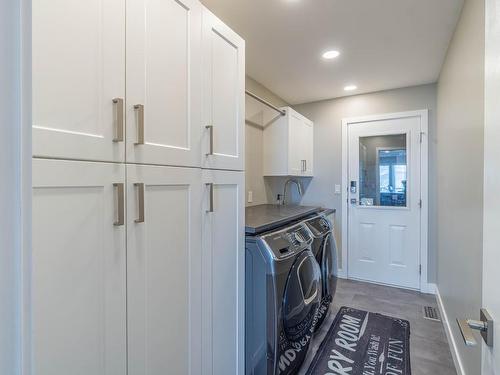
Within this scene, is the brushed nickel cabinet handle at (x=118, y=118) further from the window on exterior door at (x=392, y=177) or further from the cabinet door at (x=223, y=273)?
the window on exterior door at (x=392, y=177)

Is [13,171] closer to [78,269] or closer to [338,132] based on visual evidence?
[78,269]

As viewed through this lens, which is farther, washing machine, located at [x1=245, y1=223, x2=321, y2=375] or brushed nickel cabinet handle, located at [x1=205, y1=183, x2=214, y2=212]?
washing machine, located at [x1=245, y1=223, x2=321, y2=375]

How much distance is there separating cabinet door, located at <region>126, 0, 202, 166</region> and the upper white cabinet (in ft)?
6.11

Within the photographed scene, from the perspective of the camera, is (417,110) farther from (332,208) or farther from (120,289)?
(120,289)

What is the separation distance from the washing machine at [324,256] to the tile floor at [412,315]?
0.63 feet

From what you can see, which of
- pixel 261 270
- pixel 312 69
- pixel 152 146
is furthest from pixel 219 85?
pixel 312 69

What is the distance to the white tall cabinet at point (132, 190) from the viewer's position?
743 millimetres

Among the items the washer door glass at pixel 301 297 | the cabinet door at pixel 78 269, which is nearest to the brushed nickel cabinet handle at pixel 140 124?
the cabinet door at pixel 78 269

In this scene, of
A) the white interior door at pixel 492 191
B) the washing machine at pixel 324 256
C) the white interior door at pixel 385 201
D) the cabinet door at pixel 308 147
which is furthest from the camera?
the cabinet door at pixel 308 147

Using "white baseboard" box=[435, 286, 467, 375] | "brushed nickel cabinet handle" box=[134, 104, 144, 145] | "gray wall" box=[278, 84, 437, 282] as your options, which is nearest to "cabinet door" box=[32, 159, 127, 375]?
"brushed nickel cabinet handle" box=[134, 104, 144, 145]

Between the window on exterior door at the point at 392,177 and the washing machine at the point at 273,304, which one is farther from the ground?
the window on exterior door at the point at 392,177

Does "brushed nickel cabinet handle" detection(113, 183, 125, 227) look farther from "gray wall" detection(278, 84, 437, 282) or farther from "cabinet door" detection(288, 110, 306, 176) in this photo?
"gray wall" detection(278, 84, 437, 282)

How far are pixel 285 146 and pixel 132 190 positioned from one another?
2.25 metres

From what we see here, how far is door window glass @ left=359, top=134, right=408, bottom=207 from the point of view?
3279mm
